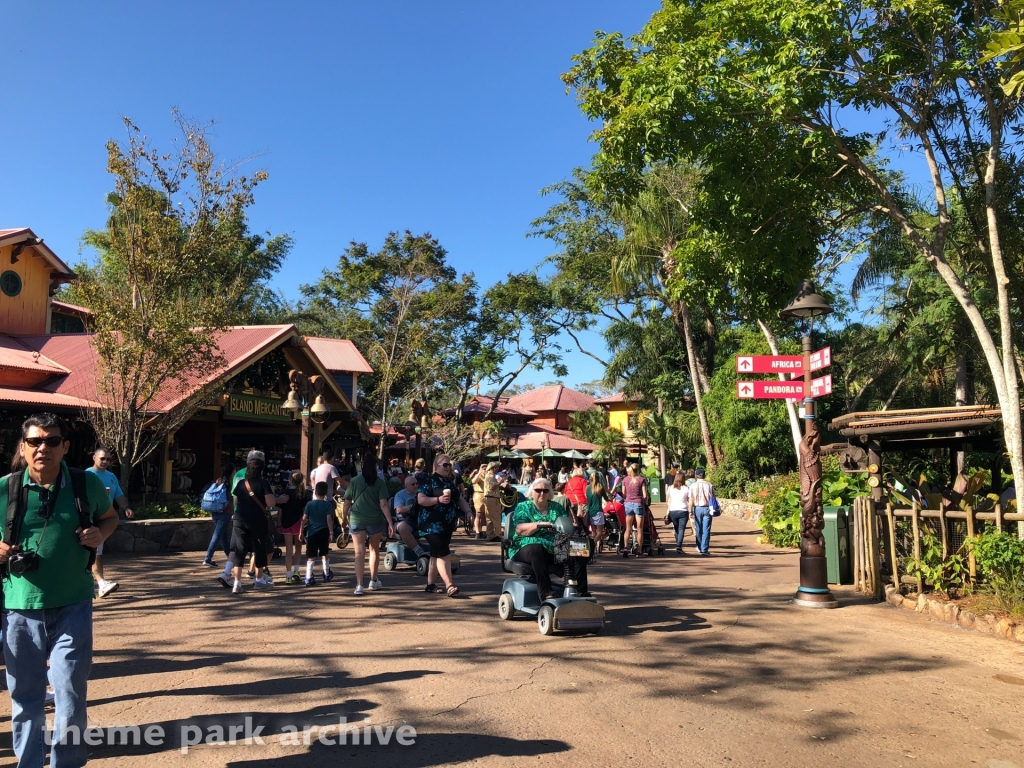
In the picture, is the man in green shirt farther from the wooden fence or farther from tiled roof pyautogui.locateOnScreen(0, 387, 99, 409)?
tiled roof pyautogui.locateOnScreen(0, 387, 99, 409)

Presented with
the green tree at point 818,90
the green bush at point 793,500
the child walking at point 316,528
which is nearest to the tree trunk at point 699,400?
the green bush at point 793,500

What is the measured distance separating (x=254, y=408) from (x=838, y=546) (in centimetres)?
1545

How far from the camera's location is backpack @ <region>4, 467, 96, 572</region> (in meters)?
3.66

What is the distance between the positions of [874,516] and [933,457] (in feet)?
27.0

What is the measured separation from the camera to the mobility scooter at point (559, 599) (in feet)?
23.8

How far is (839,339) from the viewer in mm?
30234

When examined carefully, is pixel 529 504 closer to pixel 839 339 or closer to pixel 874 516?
pixel 874 516

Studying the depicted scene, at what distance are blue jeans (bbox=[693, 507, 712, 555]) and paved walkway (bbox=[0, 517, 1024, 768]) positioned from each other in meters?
5.25

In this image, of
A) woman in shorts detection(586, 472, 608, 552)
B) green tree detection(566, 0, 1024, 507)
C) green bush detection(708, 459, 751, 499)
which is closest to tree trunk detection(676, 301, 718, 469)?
green bush detection(708, 459, 751, 499)

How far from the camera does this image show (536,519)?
7.77 metres

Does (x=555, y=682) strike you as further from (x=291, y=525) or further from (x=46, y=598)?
(x=291, y=525)

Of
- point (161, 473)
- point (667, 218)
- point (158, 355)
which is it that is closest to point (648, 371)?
point (667, 218)

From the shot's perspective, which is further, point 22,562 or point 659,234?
point 659,234

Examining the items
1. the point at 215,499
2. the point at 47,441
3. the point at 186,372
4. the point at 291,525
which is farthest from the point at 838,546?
the point at 186,372
